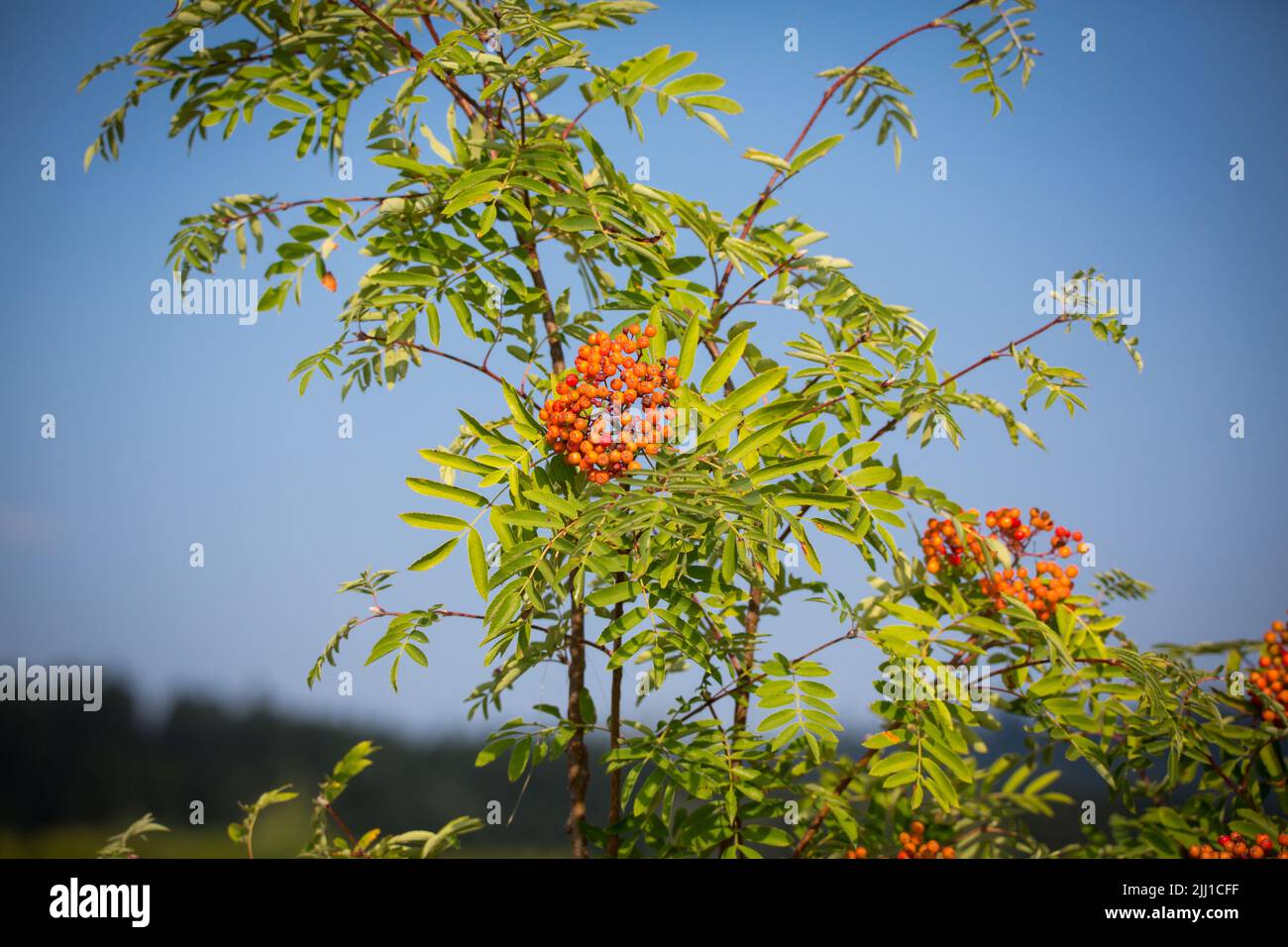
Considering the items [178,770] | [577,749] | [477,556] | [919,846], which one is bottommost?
[178,770]

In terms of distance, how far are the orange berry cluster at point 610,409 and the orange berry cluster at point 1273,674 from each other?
1.17 m

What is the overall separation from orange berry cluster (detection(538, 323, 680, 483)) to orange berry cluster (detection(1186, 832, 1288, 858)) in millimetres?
1136

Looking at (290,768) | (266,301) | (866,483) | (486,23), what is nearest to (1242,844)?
(866,483)

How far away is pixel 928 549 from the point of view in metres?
1.68

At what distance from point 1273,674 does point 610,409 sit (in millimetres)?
1261

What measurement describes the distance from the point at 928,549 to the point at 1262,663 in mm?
606

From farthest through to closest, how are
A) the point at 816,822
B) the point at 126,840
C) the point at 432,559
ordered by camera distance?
the point at 126,840 → the point at 816,822 → the point at 432,559

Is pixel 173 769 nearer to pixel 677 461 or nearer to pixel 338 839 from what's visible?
pixel 338 839

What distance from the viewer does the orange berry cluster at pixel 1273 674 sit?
1.63 metres

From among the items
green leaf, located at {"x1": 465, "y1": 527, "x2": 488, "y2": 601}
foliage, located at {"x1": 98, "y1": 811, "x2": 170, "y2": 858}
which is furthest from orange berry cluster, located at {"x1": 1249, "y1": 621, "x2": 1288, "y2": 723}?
foliage, located at {"x1": 98, "y1": 811, "x2": 170, "y2": 858}

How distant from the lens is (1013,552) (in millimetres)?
1686

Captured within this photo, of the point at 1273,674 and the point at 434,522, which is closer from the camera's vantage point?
the point at 434,522

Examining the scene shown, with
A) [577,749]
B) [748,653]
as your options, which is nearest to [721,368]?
[748,653]
